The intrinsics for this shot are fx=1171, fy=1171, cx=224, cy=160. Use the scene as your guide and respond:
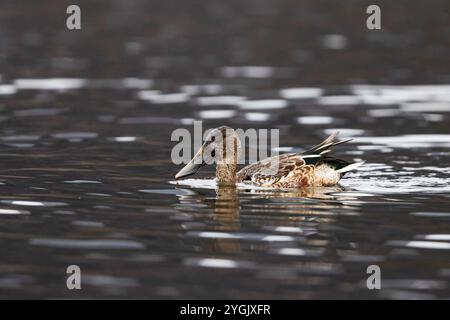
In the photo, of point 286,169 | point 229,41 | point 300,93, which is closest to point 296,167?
point 286,169

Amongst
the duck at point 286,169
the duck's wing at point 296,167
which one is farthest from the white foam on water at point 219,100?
the duck's wing at point 296,167

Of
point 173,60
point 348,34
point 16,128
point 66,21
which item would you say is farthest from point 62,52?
point 16,128

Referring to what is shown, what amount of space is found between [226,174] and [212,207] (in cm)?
158

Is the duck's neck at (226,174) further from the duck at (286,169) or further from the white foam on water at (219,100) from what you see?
the white foam on water at (219,100)

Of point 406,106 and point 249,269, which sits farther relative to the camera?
point 406,106

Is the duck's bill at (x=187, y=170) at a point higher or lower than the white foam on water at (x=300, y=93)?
lower

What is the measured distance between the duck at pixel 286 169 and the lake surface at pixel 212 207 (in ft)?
0.64

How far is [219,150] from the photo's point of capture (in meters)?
14.3

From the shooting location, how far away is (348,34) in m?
29.4

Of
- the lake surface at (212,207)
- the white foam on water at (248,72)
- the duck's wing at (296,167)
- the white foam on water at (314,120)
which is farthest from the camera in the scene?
the white foam on water at (248,72)

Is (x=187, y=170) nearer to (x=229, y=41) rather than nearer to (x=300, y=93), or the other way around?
(x=300, y=93)

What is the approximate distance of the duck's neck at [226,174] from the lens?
1417cm
